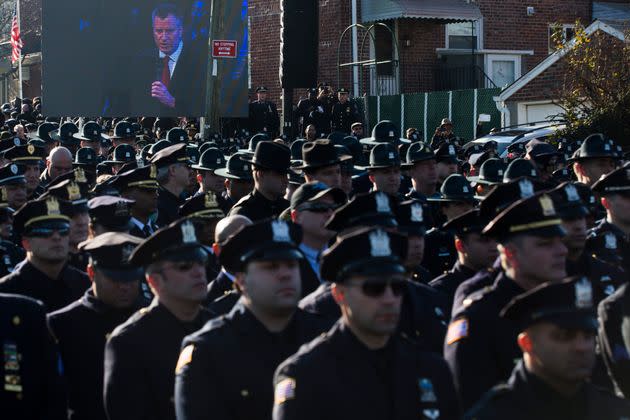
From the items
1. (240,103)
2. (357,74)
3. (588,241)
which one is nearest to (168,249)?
(588,241)

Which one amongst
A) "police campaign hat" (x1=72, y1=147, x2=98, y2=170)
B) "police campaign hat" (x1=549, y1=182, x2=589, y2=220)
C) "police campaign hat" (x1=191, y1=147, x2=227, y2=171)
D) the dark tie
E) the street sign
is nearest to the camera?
"police campaign hat" (x1=549, y1=182, x2=589, y2=220)

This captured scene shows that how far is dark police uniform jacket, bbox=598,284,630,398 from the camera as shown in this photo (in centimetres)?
594

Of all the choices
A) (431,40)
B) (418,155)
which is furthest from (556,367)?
(431,40)

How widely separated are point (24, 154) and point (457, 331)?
8.95 m

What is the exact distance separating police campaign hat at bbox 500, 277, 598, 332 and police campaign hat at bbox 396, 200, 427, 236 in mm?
2631

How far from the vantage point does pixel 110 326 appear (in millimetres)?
6684

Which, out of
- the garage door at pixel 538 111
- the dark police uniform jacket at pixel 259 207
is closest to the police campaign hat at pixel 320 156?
the dark police uniform jacket at pixel 259 207

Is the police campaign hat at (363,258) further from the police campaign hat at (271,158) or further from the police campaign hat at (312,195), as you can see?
the police campaign hat at (271,158)

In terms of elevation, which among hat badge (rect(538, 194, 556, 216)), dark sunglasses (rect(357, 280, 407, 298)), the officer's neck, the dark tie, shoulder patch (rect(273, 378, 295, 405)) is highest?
the dark tie

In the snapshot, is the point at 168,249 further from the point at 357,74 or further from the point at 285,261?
the point at 357,74

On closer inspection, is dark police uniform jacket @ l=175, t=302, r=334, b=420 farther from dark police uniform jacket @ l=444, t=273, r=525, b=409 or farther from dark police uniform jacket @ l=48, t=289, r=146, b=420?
dark police uniform jacket @ l=48, t=289, r=146, b=420

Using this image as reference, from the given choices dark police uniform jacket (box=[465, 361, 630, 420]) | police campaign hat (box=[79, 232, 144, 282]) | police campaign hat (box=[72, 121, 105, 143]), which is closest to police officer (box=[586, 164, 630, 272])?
police campaign hat (box=[79, 232, 144, 282])

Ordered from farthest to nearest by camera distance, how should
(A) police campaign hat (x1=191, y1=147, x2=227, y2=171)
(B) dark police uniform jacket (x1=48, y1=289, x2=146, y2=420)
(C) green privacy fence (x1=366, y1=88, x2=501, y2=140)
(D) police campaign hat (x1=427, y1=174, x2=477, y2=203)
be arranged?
(C) green privacy fence (x1=366, y1=88, x2=501, y2=140), (A) police campaign hat (x1=191, y1=147, x2=227, y2=171), (D) police campaign hat (x1=427, y1=174, x2=477, y2=203), (B) dark police uniform jacket (x1=48, y1=289, x2=146, y2=420)

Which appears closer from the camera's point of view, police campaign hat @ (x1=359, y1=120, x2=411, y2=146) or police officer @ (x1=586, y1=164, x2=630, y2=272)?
police officer @ (x1=586, y1=164, x2=630, y2=272)
